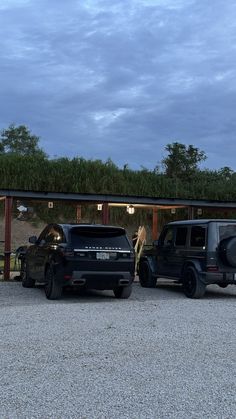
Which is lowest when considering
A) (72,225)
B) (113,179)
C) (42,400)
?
(42,400)

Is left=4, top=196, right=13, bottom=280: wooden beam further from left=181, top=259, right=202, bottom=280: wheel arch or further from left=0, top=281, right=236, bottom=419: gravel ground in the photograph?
left=181, top=259, right=202, bottom=280: wheel arch

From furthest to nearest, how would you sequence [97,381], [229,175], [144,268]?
1. [229,175]
2. [144,268]
3. [97,381]

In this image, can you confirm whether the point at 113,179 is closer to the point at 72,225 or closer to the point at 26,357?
the point at 72,225

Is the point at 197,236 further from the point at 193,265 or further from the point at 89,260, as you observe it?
the point at 89,260

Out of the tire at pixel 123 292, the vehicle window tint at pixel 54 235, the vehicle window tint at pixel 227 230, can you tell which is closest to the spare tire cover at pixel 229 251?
the vehicle window tint at pixel 227 230

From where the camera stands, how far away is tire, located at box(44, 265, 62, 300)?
12.8 m

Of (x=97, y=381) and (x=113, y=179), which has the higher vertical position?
(x=113, y=179)

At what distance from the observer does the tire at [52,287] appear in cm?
1280

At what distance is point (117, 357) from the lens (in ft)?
23.8

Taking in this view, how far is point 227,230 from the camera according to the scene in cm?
1376

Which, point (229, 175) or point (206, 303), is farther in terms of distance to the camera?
point (229, 175)

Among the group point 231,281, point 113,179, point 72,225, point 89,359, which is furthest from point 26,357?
point 113,179

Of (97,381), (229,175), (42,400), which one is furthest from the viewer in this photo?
(229,175)

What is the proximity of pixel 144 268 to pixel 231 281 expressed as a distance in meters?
3.42
